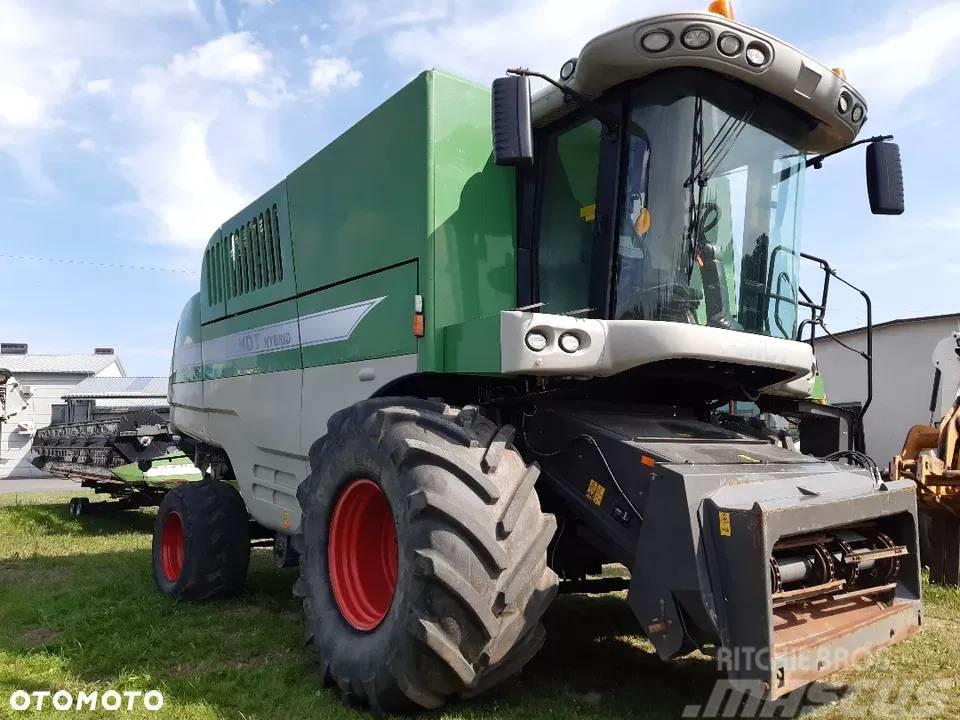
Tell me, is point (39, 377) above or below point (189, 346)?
above

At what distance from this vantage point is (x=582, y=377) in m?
3.83

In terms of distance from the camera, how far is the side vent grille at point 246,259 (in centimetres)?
585

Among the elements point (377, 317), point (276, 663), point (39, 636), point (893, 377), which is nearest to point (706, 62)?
point (377, 317)

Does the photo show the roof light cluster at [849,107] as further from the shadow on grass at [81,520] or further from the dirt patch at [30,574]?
the shadow on grass at [81,520]

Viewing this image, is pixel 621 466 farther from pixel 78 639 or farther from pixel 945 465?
pixel 945 465

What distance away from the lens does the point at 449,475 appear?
10.8ft

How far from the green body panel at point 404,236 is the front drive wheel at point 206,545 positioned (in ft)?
4.27

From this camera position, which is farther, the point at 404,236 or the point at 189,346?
the point at 189,346

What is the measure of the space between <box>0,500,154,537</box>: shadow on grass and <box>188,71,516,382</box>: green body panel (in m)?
6.96

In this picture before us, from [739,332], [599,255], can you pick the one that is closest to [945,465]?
[739,332]
